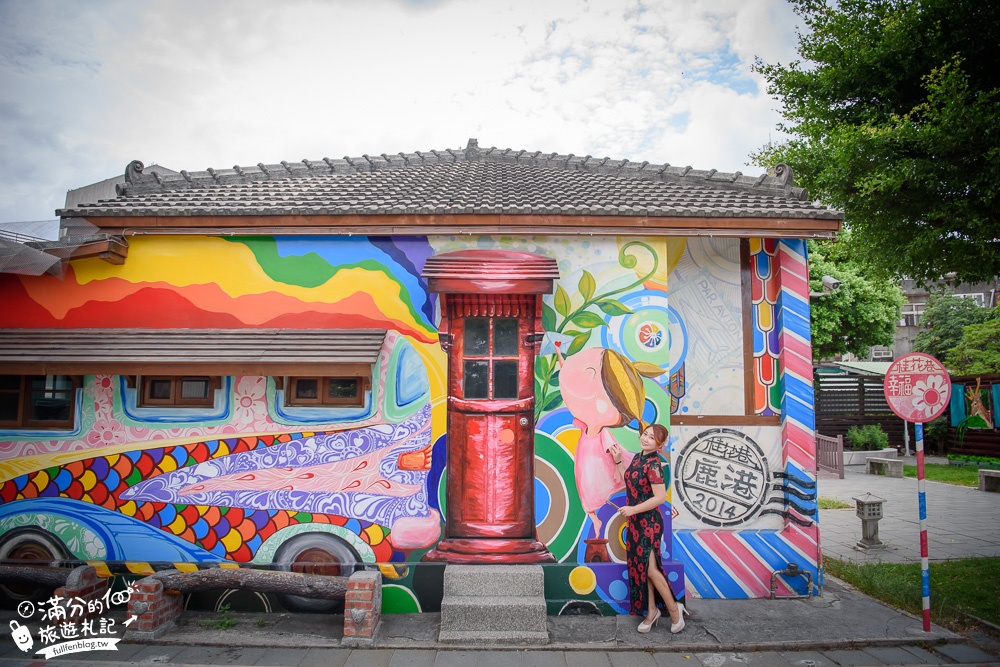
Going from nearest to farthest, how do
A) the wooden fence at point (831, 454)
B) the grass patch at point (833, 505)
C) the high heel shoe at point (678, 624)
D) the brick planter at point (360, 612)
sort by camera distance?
the brick planter at point (360, 612), the high heel shoe at point (678, 624), the grass patch at point (833, 505), the wooden fence at point (831, 454)

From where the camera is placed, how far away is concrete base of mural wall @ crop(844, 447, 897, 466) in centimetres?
1742

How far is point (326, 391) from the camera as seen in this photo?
631 cm

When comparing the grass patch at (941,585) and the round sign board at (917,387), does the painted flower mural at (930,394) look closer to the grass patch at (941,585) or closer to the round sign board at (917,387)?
the round sign board at (917,387)

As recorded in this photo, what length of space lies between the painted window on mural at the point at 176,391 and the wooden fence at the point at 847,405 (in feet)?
63.4

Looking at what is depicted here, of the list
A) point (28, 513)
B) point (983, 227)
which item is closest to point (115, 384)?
point (28, 513)

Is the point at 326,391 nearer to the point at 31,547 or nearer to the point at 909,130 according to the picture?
the point at 31,547

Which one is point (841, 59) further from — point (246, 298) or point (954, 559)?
point (246, 298)

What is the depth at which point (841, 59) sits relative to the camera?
28.2 ft

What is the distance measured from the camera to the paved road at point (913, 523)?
8508 millimetres

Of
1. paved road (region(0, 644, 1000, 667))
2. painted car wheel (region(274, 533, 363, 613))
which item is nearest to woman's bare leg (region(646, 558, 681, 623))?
paved road (region(0, 644, 1000, 667))

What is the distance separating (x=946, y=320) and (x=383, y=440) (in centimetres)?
2853

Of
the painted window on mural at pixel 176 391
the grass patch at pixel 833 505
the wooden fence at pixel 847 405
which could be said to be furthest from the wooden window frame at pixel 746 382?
the wooden fence at pixel 847 405

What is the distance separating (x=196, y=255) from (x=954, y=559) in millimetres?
11261
